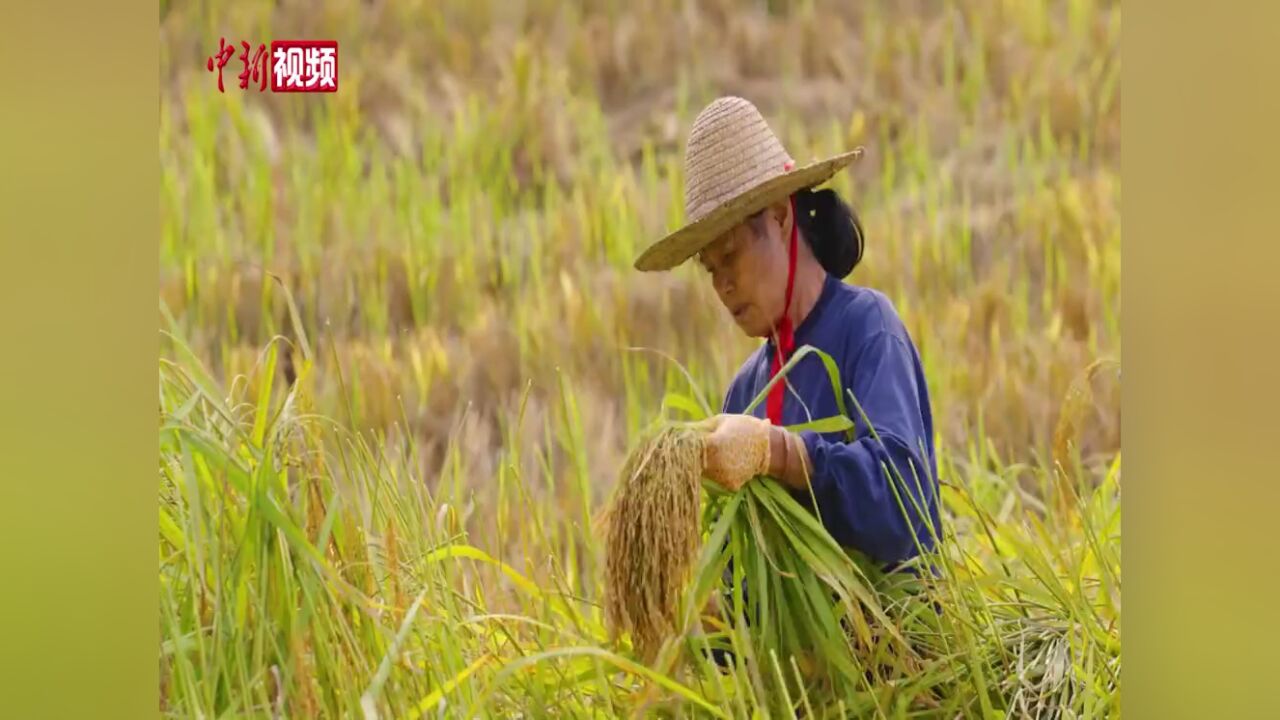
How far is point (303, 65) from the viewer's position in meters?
2.32

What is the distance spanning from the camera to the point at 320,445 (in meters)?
2.21

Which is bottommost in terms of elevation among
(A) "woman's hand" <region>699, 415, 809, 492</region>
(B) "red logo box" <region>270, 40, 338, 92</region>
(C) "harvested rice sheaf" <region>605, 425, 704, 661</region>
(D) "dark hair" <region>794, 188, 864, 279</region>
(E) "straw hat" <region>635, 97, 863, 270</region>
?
(C) "harvested rice sheaf" <region>605, 425, 704, 661</region>

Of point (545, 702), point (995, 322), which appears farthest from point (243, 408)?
point (995, 322)

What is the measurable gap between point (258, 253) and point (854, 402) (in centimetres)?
103

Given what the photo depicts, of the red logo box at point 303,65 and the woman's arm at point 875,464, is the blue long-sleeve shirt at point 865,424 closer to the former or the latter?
the woman's arm at point 875,464

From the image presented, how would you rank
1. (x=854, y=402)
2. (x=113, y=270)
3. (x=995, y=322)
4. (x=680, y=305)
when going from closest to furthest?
(x=854, y=402), (x=113, y=270), (x=680, y=305), (x=995, y=322)

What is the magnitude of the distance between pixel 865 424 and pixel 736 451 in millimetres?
208

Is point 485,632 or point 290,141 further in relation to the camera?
point 290,141

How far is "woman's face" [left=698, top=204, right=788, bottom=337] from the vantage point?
2188 mm

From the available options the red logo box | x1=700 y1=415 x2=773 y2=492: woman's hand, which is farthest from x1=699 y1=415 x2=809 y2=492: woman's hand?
the red logo box

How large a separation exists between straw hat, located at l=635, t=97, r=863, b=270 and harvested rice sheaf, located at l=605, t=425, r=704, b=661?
307 millimetres

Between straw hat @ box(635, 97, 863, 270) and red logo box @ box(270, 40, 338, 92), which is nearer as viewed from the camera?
straw hat @ box(635, 97, 863, 270)

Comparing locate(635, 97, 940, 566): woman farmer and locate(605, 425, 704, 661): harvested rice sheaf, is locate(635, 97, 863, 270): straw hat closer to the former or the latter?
locate(635, 97, 940, 566): woman farmer

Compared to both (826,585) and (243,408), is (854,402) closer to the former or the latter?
(826,585)
